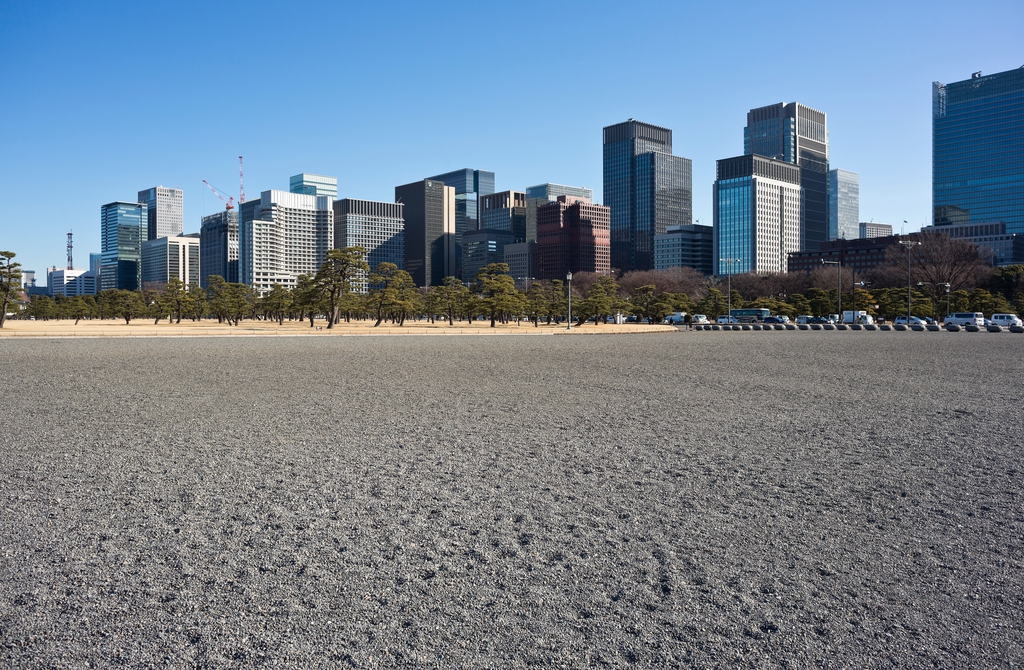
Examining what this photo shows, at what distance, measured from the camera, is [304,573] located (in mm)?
4133

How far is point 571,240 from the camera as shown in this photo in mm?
184375

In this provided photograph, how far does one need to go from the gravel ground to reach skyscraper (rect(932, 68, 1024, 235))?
16886 centimetres

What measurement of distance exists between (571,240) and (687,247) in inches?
1194

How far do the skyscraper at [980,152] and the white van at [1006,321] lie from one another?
373ft

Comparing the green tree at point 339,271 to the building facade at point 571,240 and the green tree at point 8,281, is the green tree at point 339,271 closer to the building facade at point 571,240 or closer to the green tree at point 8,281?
the green tree at point 8,281

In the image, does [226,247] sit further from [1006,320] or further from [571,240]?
[1006,320]

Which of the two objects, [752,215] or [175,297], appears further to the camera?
[752,215]

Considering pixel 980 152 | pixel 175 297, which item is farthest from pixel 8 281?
pixel 980 152

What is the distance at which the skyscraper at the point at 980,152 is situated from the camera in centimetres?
14512

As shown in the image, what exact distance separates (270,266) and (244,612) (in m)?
197

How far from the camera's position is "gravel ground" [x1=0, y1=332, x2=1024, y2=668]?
11.1 feet

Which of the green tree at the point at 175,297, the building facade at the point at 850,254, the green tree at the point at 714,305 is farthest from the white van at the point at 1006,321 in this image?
the building facade at the point at 850,254

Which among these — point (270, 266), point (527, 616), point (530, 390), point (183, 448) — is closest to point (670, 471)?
point (527, 616)

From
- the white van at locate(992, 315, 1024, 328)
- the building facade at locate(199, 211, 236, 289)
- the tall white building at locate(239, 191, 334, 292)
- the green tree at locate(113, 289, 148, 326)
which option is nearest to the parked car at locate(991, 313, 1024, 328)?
the white van at locate(992, 315, 1024, 328)
